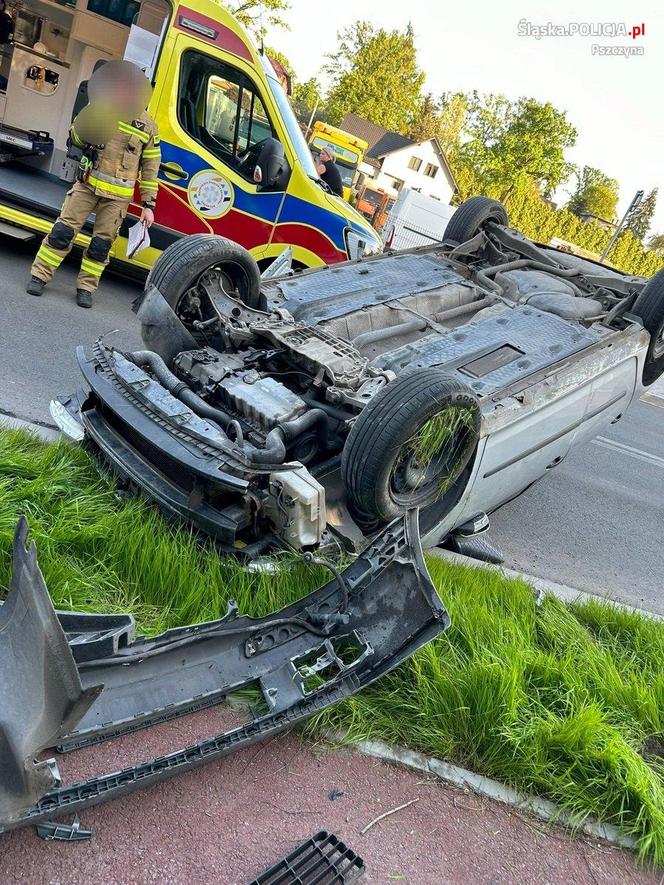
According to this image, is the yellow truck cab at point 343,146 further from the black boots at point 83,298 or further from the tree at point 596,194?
the tree at point 596,194

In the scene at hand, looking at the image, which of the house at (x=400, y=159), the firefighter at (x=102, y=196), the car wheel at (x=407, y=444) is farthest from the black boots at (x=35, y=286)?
the house at (x=400, y=159)

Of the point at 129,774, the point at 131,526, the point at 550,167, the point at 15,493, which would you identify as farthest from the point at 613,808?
the point at 550,167

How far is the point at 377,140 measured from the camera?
46.6 m

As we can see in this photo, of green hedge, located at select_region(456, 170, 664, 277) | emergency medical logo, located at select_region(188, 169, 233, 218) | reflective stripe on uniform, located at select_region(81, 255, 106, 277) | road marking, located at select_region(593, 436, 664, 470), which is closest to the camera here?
reflective stripe on uniform, located at select_region(81, 255, 106, 277)

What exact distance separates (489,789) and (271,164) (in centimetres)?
Answer: 494

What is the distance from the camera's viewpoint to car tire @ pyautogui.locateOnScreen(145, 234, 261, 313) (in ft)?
12.8

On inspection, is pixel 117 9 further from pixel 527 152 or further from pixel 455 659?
pixel 527 152

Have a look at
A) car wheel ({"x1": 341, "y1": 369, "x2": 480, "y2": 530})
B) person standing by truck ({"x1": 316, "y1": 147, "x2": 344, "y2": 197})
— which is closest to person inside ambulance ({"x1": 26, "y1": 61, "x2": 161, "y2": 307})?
person standing by truck ({"x1": 316, "y1": 147, "x2": 344, "y2": 197})

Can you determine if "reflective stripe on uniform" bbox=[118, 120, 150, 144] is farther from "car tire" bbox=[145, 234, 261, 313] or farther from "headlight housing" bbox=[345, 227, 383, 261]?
"car tire" bbox=[145, 234, 261, 313]

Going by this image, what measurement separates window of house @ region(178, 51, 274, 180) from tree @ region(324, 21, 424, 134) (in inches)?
1819

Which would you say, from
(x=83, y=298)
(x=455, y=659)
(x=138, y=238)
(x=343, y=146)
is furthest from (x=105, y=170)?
(x=343, y=146)

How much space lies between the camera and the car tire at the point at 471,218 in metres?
5.73

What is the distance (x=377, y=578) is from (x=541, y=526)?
2.82 meters

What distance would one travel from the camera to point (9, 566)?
267 cm
